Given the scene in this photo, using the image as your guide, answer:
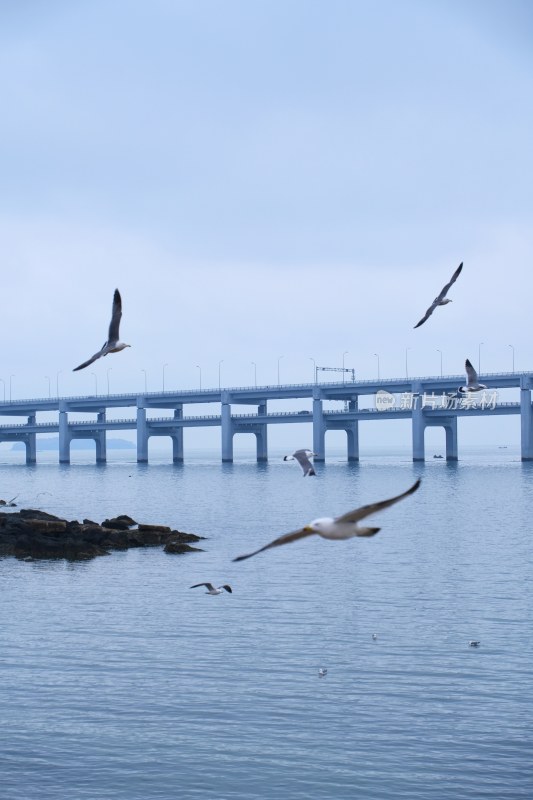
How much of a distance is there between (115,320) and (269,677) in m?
13.4

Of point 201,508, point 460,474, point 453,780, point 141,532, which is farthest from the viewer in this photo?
point 460,474

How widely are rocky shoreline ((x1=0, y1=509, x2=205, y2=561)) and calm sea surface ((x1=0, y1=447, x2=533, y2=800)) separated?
5.85 ft

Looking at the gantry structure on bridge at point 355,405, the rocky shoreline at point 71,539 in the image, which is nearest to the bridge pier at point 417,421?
the gantry structure on bridge at point 355,405

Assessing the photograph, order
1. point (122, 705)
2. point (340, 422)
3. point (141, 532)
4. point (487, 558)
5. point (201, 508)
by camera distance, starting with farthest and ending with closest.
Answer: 1. point (340, 422)
2. point (201, 508)
3. point (141, 532)
4. point (487, 558)
5. point (122, 705)

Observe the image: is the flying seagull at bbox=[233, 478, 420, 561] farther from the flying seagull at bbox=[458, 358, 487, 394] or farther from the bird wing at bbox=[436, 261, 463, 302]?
the flying seagull at bbox=[458, 358, 487, 394]

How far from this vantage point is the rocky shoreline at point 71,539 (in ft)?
182

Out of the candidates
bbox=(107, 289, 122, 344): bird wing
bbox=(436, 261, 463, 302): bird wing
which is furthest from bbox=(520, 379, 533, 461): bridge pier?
bbox=(107, 289, 122, 344): bird wing

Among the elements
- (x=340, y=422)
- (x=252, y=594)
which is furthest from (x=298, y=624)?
(x=340, y=422)

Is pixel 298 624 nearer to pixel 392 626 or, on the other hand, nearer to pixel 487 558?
pixel 392 626

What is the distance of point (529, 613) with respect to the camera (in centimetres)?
3638

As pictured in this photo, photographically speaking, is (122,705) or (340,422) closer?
(122,705)

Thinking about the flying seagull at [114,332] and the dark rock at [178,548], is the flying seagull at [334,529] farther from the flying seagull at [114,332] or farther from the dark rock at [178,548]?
the dark rock at [178,548]

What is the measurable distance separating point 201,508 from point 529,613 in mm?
55938

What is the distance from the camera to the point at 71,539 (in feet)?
193
